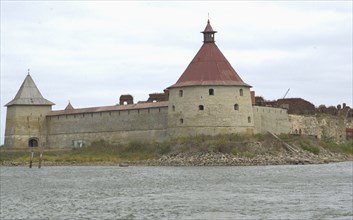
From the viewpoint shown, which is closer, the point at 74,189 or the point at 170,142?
the point at 74,189

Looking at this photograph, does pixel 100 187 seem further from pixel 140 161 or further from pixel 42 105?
pixel 42 105

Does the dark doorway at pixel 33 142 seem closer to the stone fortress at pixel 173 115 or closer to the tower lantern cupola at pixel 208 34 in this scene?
the stone fortress at pixel 173 115

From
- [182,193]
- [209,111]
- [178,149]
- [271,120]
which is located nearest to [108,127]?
[209,111]

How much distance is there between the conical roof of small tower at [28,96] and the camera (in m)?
48.9

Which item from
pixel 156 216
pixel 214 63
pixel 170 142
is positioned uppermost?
pixel 214 63

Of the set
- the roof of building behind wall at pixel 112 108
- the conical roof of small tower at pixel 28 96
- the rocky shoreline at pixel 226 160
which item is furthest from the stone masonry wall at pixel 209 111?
the conical roof of small tower at pixel 28 96

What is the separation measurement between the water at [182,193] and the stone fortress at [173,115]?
731cm

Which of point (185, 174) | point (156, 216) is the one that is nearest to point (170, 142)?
point (185, 174)

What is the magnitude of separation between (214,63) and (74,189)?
17549 mm

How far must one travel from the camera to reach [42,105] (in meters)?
49.0

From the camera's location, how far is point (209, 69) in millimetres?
41812

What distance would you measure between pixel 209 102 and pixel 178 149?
3587mm

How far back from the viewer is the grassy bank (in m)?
37.6

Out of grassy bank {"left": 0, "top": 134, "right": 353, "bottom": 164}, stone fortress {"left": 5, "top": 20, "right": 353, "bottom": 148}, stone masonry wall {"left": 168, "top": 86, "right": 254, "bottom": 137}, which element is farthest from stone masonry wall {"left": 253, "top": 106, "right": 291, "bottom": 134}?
grassy bank {"left": 0, "top": 134, "right": 353, "bottom": 164}
